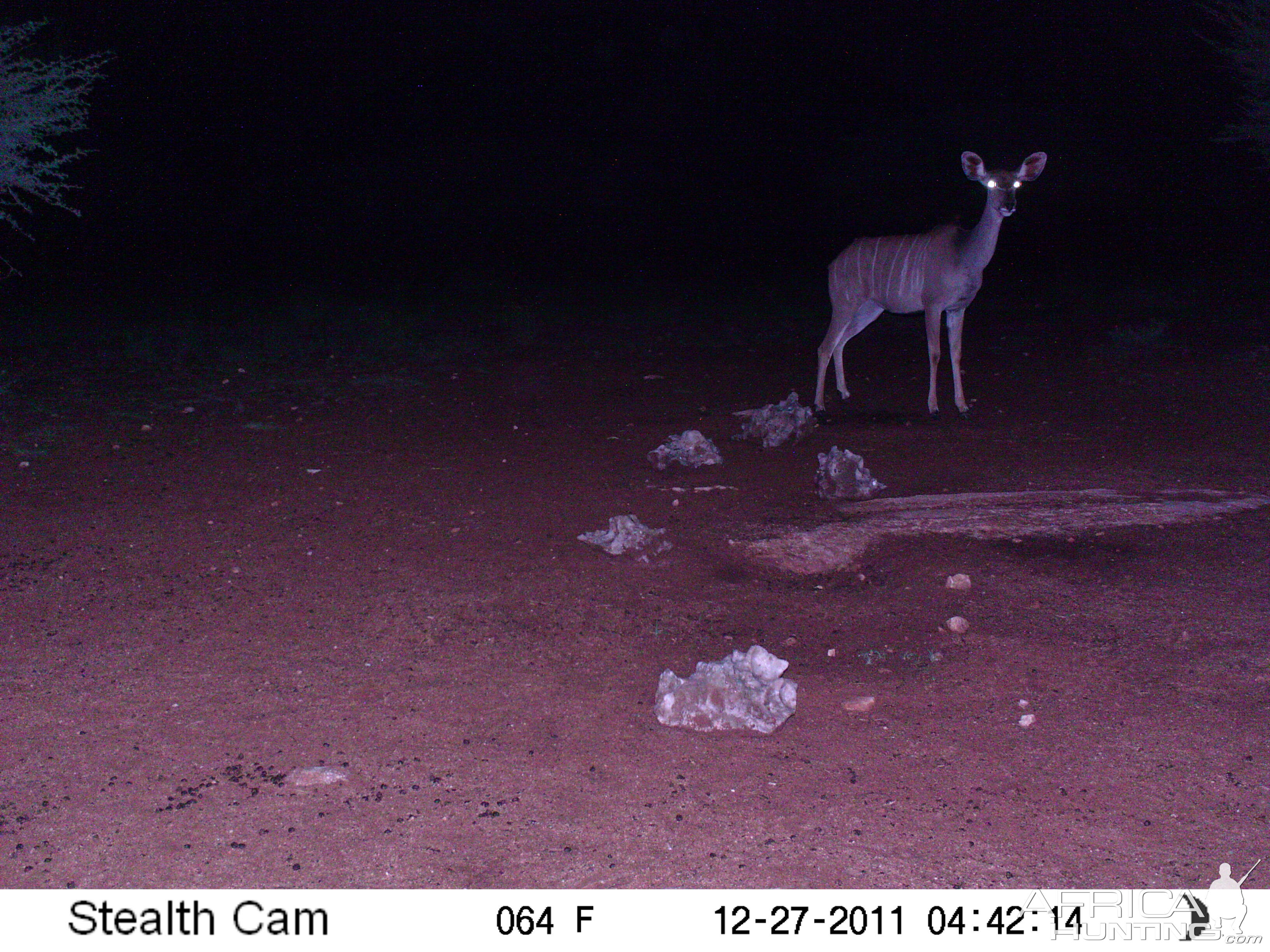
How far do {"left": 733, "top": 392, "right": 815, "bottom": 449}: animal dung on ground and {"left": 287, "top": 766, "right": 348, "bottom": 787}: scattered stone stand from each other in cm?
496

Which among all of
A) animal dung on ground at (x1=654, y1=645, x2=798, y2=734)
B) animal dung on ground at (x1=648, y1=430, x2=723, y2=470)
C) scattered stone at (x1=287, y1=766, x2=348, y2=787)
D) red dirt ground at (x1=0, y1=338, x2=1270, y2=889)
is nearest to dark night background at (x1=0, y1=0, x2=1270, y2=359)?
animal dung on ground at (x1=648, y1=430, x2=723, y2=470)

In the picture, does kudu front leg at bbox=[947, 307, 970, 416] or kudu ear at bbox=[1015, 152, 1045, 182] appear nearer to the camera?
kudu ear at bbox=[1015, 152, 1045, 182]

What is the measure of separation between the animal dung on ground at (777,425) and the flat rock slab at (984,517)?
5.18ft

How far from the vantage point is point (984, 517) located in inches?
255

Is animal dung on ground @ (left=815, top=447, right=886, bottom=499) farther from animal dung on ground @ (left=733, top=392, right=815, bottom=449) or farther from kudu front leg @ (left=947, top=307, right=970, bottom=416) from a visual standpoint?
kudu front leg @ (left=947, top=307, right=970, bottom=416)

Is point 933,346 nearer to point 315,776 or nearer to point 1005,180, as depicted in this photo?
point 1005,180

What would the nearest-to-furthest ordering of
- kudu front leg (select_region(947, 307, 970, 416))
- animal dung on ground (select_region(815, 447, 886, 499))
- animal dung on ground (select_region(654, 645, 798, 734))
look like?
animal dung on ground (select_region(654, 645, 798, 734)) < animal dung on ground (select_region(815, 447, 886, 499)) < kudu front leg (select_region(947, 307, 970, 416))

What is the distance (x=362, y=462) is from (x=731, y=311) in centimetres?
871

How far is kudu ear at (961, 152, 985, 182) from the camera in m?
9.01

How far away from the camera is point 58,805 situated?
371 cm

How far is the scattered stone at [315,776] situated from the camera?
3852 mm

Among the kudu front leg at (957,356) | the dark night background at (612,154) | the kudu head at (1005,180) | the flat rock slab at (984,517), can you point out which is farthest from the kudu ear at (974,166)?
the dark night background at (612,154)

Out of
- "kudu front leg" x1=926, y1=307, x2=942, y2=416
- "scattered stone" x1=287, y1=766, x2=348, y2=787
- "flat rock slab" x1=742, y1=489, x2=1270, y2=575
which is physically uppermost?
"kudu front leg" x1=926, y1=307, x2=942, y2=416

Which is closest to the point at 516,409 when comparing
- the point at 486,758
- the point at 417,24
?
the point at 486,758
